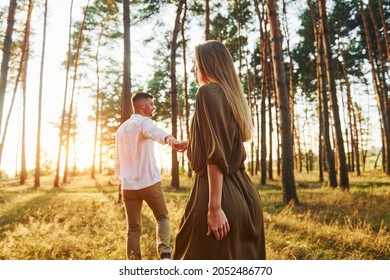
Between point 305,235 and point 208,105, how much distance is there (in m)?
4.46

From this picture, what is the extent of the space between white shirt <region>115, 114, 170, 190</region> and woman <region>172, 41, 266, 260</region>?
212cm

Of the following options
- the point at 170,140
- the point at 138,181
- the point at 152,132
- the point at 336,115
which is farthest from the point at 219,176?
the point at 336,115

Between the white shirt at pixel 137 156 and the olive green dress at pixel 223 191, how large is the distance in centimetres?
217

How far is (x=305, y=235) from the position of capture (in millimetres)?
5285

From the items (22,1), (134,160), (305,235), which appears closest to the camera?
(134,160)

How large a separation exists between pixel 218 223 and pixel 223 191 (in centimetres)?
19

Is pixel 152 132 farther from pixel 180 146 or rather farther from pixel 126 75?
pixel 126 75

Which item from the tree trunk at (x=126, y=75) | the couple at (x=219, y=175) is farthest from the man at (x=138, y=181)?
the tree trunk at (x=126, y=75)

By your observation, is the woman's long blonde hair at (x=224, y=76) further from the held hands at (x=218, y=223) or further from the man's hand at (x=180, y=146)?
the man's hand at (x=180, y=146)

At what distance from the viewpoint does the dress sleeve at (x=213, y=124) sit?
65.7 inches

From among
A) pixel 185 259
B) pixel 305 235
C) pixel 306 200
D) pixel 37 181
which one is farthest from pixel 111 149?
pixel 185 259

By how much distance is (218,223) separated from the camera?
166 cm

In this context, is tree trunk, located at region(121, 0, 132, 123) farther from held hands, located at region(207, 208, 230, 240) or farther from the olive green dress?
held hands, located at region(207, 208, 230, 240)
